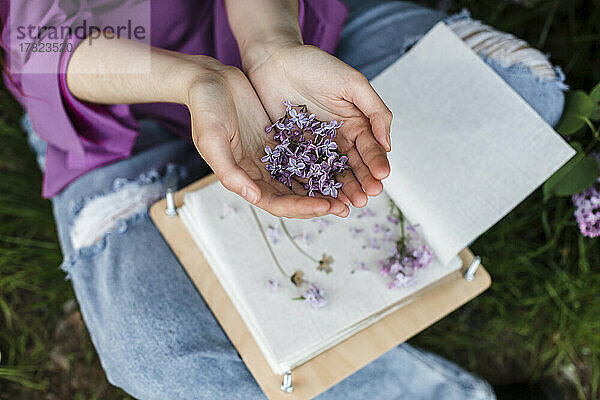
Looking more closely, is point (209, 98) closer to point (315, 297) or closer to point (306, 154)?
point (306, 154)

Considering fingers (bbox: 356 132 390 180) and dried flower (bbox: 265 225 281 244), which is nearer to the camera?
fingers (bbox: 356 132 390 180)

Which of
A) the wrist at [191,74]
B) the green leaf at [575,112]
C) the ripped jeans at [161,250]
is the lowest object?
the ripped jeans at [161,250]

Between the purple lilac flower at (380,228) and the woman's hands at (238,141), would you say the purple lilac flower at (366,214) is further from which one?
the woman's hands at (238,141)

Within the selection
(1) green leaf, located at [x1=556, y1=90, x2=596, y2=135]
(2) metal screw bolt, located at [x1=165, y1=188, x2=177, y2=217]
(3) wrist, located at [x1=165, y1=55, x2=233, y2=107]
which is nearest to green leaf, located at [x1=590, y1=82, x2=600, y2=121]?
(1) green leaf, located at [x1=556, y1=90, x2=596, y2=135]

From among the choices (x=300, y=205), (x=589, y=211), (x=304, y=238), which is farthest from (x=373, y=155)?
(x=589, y=211)

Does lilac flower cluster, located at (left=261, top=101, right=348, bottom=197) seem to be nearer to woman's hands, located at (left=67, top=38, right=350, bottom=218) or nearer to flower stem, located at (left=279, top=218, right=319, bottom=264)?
woman's hands, located at (left=67, top=38, right=350, bottom=218)

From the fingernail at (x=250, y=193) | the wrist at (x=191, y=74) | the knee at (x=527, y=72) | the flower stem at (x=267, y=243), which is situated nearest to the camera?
the fingernail at (x=250, y=193)

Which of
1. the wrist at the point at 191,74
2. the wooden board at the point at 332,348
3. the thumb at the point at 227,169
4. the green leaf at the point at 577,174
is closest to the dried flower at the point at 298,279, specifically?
the wooden board at the point at 332,348
